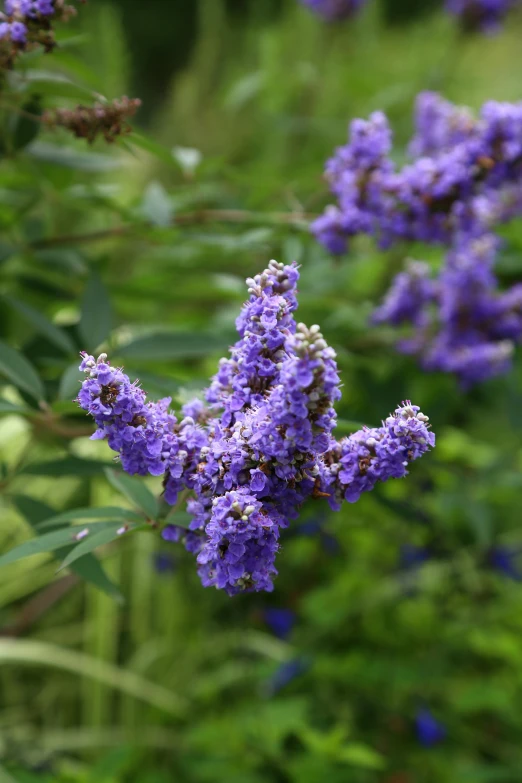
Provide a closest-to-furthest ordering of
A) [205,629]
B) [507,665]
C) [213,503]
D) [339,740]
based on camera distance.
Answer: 1. [213,503]
2. [339,740]
3. [507,665]
4. [205,629]

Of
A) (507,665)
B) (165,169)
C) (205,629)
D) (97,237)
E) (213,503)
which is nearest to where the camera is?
(213,503)

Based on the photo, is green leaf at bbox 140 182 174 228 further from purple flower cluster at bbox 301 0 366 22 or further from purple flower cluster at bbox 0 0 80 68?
purple flower cluster at bbox 301 0 366 22

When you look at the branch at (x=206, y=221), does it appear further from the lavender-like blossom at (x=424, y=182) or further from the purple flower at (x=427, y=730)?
the purple flower at (x=427, y=730)

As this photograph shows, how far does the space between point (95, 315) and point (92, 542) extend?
651mm

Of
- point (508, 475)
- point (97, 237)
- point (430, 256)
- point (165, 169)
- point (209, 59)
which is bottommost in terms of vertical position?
point (508, 475)

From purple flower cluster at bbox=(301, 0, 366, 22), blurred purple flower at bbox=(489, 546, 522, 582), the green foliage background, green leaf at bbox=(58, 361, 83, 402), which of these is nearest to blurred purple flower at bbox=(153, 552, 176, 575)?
the green foliage background

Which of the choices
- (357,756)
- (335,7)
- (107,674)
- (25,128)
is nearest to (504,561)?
(357,756)

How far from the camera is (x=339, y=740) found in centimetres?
200

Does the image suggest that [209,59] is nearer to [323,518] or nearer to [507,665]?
[323,518]

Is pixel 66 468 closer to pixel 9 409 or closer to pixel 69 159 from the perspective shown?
pixel 9 409

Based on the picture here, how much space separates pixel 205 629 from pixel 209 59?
297cm

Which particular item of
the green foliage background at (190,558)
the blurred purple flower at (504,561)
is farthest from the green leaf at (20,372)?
the blurred purple flower at (504,561)

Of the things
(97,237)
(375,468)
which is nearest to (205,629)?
(97,237)

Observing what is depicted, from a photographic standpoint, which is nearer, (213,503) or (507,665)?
(213,503)
